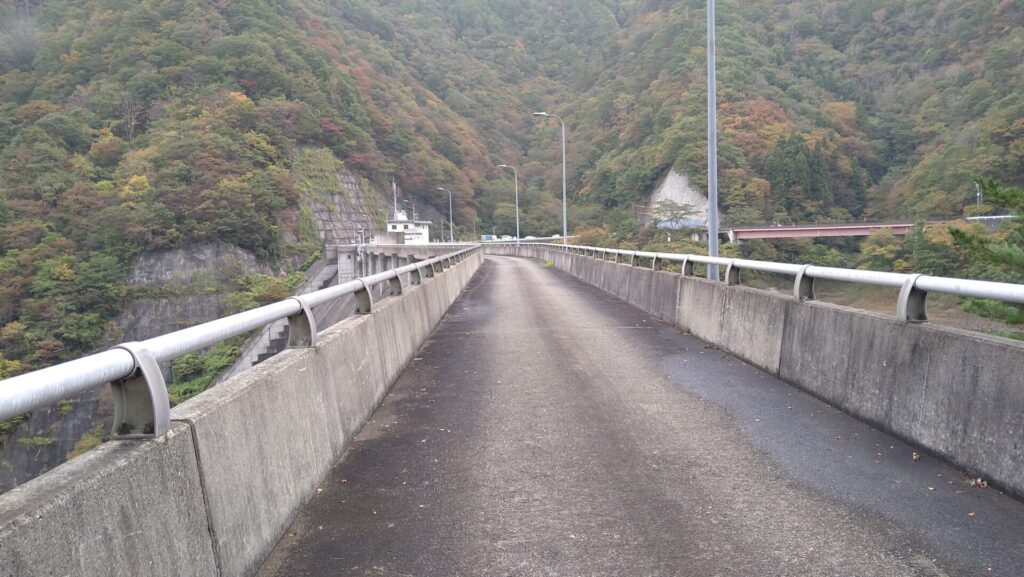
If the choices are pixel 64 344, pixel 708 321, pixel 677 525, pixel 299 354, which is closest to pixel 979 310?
pixel 708 321

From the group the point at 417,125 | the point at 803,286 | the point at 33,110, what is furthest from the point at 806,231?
the point at 33,110

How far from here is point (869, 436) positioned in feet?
19.4

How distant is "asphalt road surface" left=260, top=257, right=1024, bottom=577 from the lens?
3.80 meters

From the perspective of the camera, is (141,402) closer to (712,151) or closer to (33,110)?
(712,151)

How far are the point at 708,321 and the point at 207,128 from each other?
293ft

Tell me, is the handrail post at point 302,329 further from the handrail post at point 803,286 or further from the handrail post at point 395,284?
the handrail post at point 803,286

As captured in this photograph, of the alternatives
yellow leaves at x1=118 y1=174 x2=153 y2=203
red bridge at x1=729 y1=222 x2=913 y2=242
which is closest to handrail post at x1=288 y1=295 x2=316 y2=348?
red bridge at x1=729 y1=222 x2=913 y2=242

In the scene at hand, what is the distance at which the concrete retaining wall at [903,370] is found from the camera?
4.50 meters

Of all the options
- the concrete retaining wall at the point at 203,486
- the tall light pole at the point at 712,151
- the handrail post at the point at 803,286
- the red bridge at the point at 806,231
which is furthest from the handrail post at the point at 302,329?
the red bridge at the point at 806,231

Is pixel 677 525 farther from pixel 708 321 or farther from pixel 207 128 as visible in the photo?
pixel 207 128

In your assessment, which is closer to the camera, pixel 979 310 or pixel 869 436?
pixel 869 436

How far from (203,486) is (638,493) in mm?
2728

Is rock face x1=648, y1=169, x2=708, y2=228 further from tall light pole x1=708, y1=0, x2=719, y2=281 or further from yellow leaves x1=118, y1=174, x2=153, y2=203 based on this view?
tall light pole x1=708, y1=0, x2=719, y2=281

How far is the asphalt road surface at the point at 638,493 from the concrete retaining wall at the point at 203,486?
29 cm
